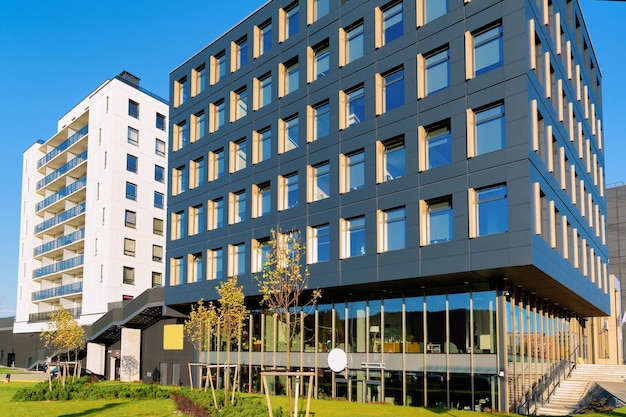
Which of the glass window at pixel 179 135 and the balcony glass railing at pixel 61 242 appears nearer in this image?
the glass window at pixel 179 135

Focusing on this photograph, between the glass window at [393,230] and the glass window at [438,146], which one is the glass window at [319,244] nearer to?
the glass window at [393,230]

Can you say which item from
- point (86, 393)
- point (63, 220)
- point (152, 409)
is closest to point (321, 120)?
point (152, 409)

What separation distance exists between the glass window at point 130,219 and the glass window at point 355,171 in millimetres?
35899

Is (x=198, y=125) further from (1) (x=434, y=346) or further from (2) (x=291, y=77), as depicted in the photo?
(1) (x=434, y=346)

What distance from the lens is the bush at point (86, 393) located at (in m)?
33.6

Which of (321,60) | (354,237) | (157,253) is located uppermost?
(321,60)

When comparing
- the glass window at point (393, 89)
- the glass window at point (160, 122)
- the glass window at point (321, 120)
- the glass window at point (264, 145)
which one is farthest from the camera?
the glass window at point (160, 122)

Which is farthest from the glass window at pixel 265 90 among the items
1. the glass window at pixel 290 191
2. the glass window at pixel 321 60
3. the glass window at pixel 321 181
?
the glass window at pixel 321 181

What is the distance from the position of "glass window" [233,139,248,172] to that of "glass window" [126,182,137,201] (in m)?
25.2

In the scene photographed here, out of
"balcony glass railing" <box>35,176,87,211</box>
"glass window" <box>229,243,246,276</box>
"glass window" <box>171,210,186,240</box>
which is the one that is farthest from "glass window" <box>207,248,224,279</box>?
"balcony glass railing" <box>35,176,87,211</box>

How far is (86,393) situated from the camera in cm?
3444

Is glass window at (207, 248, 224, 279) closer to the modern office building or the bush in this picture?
the modern office building

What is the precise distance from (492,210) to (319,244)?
10952 mm

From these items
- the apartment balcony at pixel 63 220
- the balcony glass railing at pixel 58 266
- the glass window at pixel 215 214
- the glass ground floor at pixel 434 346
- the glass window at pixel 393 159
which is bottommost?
the glass ground floor at pixel 434 346
